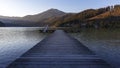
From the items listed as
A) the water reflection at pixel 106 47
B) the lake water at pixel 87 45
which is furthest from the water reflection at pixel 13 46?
the water reflection at pixel 106 47

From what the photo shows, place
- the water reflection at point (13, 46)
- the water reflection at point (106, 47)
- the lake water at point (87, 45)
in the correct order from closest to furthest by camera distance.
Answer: the water reflection at point (106, 47)
the lake water at point (87, 45)
the water reflection at point (13, 46)

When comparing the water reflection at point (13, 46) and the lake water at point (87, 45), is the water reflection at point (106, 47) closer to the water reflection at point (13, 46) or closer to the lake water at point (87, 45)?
the lake water at point (87, 45)

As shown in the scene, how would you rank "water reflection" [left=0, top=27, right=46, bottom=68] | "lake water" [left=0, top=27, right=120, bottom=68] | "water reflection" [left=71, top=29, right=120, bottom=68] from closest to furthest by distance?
"water reflection" [left=71, top=29, right=120, bottom=68] → "lake water" [left=0, top=27, right=120, bottom=68] → "water reflection" [left=0, top=27, right=46, bottom=68]

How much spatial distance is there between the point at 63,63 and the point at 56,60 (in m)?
1.03

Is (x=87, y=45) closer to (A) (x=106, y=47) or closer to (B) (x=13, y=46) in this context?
(A) (x=106, y=47)

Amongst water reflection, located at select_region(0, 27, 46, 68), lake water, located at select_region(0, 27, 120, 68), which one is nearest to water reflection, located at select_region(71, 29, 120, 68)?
lake water, located at select_region(0, 27, 120, 68)

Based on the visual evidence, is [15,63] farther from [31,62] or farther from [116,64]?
[116,64]

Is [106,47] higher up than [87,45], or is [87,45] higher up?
[106,47]

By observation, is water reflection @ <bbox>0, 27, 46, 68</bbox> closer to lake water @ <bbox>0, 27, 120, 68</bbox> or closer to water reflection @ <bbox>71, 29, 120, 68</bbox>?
lake water @ <bbox>0, 27, 120, 68</bbox>

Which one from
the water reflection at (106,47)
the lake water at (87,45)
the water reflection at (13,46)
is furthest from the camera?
the water reflection at (13,46)

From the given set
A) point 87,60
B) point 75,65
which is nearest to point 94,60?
point 87,60

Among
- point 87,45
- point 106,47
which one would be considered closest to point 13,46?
point 87,45

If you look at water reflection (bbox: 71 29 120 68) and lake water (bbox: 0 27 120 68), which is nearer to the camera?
water reflection (bbox: 71 29 120 68)

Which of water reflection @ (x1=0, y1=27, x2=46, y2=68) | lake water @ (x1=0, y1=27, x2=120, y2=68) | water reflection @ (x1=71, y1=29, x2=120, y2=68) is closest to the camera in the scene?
water reflection @ (x1=71, y1=29, x2=120, y2=68)
